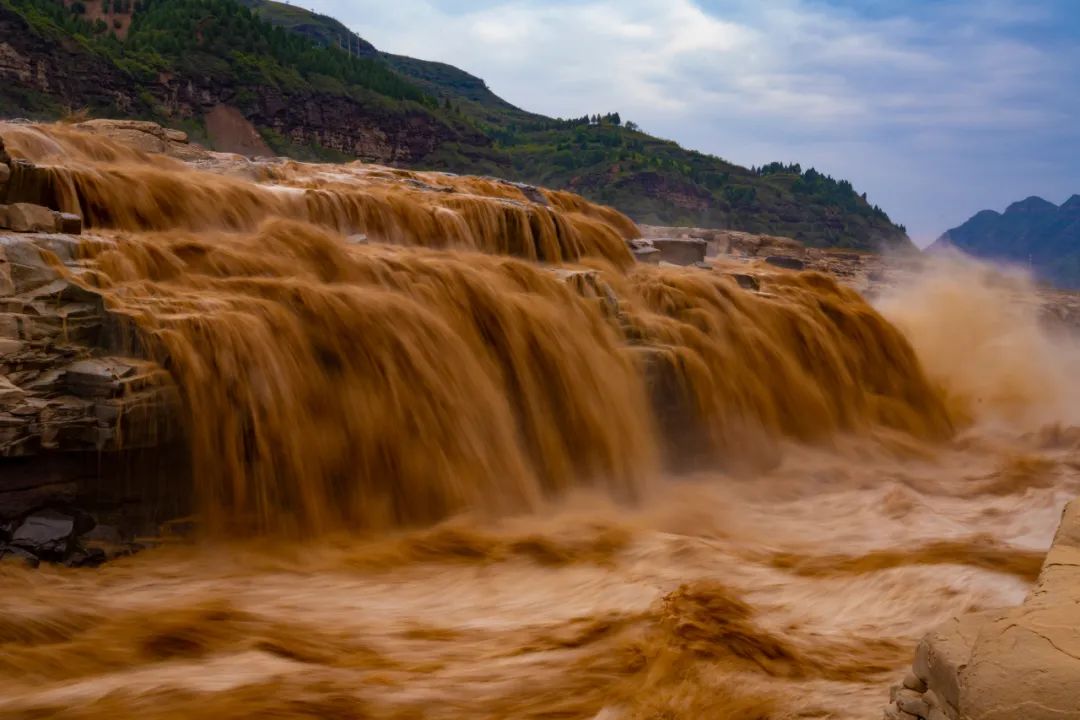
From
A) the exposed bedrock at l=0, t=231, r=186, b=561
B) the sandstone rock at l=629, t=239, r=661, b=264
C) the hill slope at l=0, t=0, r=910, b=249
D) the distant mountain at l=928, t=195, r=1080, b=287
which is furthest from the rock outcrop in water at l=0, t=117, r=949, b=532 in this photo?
the hill slope at l=0, t=0, r=910, b=249

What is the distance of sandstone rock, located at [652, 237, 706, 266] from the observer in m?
14.4

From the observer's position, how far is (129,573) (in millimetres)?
5492

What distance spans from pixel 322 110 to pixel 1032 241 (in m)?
47.6

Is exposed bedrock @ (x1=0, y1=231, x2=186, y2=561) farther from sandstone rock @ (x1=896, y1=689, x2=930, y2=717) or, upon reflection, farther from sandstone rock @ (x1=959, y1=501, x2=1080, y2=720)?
sandstone rock @ (x1=959, y1=501, x2=1080, y2=720)

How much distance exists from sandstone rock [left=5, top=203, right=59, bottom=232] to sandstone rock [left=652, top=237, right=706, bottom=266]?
8.93 meters

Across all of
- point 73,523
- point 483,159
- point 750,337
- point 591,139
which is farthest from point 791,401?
point 591,139

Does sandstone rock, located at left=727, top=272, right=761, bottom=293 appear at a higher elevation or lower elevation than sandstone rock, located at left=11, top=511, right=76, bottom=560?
higher

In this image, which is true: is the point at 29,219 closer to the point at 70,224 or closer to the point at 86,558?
the point at 70,224

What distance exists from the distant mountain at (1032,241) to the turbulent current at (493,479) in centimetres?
1428

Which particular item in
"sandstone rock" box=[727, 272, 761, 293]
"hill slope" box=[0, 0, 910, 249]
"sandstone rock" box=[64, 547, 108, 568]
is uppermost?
"hill slope" box=[0, 0, 910, 249]

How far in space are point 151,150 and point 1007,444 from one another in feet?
35.5

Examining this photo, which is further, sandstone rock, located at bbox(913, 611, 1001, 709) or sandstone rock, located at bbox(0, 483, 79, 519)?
sandstone rock, located at bbox(0, 483, 79, 519)

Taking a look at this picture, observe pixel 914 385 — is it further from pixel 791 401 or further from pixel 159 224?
pixel 159 224

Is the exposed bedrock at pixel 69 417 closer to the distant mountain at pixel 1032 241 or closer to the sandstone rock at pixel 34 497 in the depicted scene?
the sandstone rock at pixel 34 497
